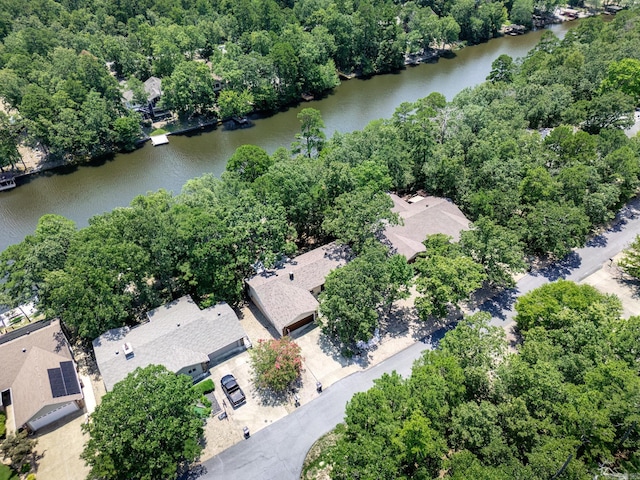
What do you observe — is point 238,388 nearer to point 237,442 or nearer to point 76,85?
point 237,442

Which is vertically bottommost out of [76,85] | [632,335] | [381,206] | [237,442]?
[237,442]

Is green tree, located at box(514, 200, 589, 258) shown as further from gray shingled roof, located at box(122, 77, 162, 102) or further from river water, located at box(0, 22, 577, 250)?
gray shingled roof, located at box(122, 77, 162, 102)

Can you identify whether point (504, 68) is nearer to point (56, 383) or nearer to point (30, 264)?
point (30, 264)

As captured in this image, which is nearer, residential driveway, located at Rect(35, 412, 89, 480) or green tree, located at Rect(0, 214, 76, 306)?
residential driveway, located at Rect(35, 412, 89, 480)

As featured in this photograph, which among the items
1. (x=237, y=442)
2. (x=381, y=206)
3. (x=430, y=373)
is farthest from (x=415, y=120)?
(x=237, y=442)

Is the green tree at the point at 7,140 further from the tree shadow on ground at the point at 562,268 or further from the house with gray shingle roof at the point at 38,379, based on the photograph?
the tree shadow on ground at the point at 562,268

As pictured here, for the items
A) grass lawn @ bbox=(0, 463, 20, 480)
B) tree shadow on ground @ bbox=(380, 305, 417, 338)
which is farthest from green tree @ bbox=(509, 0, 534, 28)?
grass lawn @ bbox=(0, 463, 20, 480)
